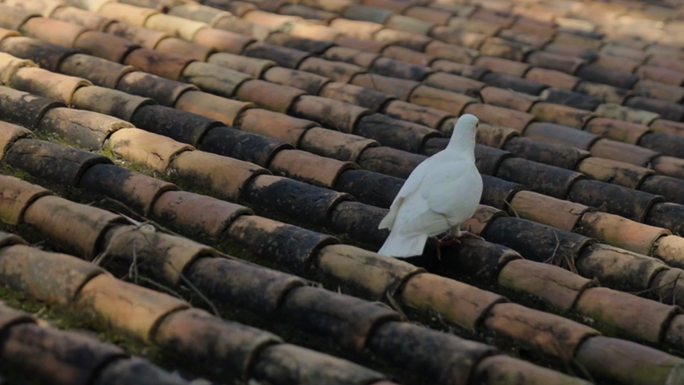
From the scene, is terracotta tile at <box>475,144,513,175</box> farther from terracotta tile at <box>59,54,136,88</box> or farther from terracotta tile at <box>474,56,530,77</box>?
terracotta tile at <box>59,54,136,88</box>

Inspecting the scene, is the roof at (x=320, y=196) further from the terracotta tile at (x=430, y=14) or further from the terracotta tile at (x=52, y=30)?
the terracotta tile at (x=430, y=14)

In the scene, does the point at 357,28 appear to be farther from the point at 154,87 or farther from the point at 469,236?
the point at 469,236

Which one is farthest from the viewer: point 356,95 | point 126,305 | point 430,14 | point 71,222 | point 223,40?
point 430,14

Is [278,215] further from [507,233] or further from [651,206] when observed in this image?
[651,206]

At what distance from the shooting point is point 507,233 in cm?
357

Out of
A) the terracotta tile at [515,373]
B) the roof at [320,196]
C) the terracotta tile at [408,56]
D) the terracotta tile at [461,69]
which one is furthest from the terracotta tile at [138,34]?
the terracotta tile at [515,373]

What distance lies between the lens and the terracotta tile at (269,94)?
4566mm

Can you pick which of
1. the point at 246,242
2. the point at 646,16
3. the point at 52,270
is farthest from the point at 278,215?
the point at 646,16

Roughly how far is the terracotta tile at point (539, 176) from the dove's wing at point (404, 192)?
26.7 inches

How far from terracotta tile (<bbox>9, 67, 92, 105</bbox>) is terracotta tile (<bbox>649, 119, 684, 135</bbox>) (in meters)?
2.78

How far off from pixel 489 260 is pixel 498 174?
38.3 inches

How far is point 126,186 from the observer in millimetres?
3443

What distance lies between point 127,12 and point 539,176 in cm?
265

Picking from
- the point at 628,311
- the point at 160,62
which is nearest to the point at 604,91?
the point at 160,62
